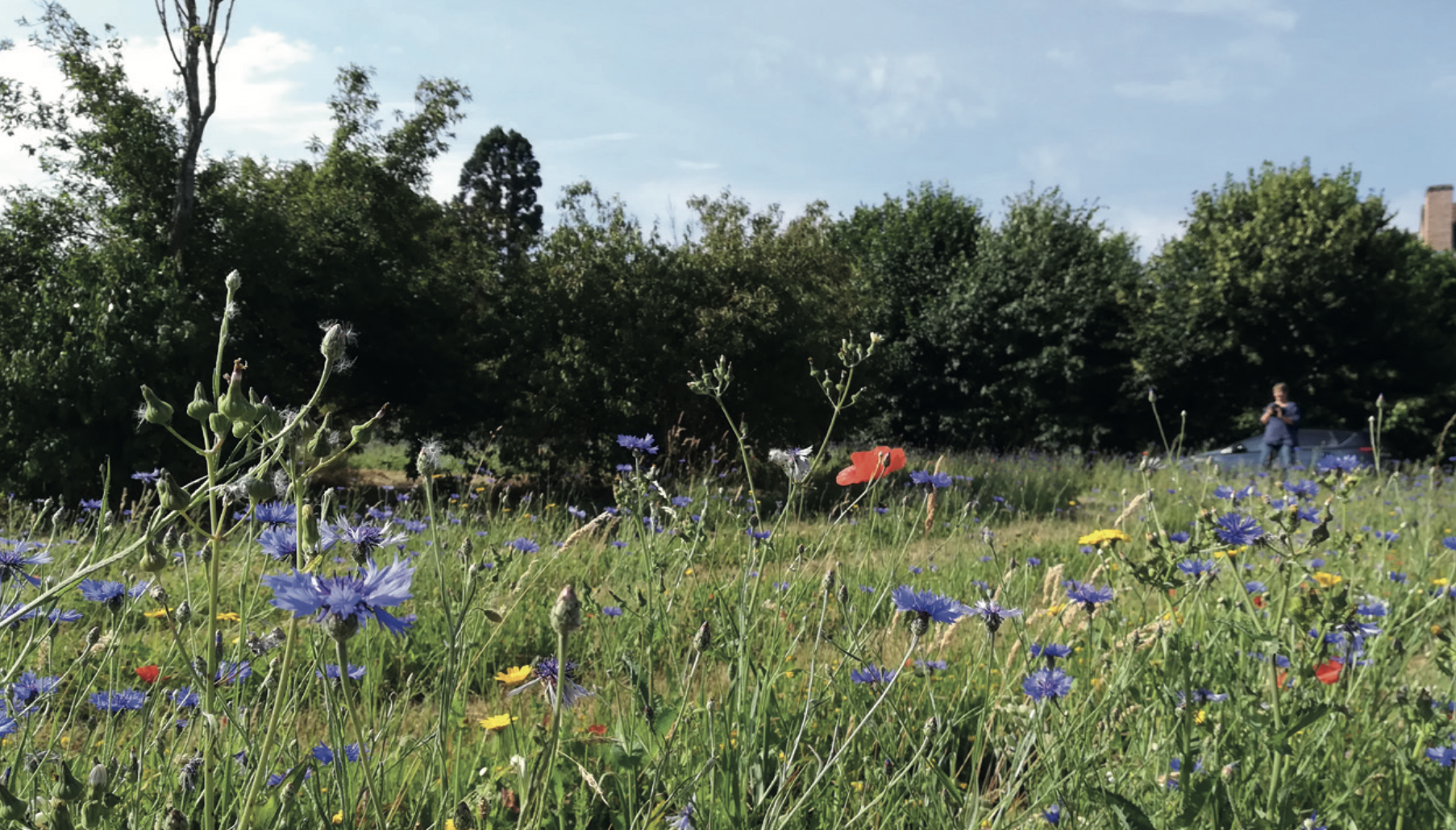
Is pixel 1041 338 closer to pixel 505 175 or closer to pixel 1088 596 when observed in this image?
pixel 1088 596

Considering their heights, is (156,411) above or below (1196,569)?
above

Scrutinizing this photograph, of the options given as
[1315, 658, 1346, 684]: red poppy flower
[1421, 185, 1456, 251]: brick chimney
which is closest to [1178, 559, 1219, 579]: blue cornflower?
[1315, 658, 1346, 684]: red poppy flower

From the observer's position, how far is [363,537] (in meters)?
1.04

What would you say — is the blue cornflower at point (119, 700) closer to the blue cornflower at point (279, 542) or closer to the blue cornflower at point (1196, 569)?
the blue cornflower at point (279, 542)

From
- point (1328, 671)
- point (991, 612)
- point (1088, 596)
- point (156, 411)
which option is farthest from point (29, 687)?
point (1328, 671)

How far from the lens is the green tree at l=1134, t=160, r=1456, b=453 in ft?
41.9

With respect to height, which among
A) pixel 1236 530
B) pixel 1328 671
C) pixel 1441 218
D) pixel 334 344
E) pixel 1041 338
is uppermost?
pixel 1441 218

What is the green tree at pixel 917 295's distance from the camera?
16188mm

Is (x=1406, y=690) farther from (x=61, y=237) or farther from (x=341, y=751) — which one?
(x=61, y=237)

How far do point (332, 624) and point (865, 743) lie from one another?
129 centimetres

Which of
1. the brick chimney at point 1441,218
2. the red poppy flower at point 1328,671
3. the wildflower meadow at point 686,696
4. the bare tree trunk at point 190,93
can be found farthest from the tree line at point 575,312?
the brick chimney at point 1441,218

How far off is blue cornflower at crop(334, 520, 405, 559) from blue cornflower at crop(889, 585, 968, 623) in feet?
2.07

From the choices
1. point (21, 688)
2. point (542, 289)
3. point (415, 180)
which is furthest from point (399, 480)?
point (21, 688)

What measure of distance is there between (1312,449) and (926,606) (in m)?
10.7
